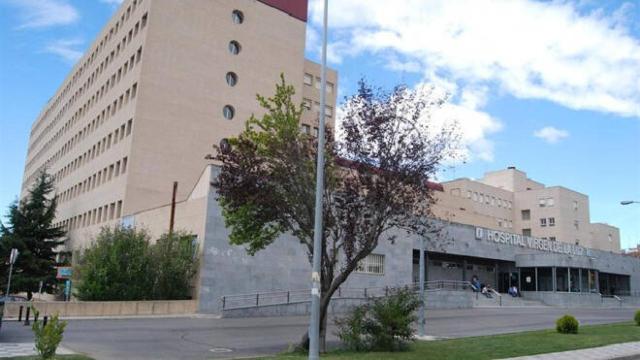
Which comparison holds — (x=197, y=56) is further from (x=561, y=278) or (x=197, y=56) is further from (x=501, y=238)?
(x=561, y=278)

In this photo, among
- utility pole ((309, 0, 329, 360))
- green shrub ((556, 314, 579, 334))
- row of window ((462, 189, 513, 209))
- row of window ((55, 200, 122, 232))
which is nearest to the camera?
utility pole ((309, 0, 329, 360))

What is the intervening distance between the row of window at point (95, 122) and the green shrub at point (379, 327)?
118 ft

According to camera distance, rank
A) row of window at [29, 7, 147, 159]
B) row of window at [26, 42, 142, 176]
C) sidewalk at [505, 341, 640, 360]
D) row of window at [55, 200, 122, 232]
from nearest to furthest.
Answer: sidewalk at [505, 341, 640, 360]
row of window at [55, 200, 122, 232]
row of window at [26, 42, 142, 176]
row of window at [29, 7, 147, 159]

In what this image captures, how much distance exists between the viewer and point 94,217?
5081 cm

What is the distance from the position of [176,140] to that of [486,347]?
117ft

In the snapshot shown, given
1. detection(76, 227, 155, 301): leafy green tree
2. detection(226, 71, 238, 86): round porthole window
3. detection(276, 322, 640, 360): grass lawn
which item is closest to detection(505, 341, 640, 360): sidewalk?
detection(276, 322, 640, 360): grass lawn

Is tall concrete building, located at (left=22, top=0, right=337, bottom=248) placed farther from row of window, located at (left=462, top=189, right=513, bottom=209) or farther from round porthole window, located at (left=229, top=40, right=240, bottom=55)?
row of window, located at (left=462, top=189, right=513, bottom=209)

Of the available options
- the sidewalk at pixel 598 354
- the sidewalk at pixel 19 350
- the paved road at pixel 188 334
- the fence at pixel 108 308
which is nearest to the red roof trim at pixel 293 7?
the fence at pixel 108 308

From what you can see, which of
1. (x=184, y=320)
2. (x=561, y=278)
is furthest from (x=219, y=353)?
(x=561, y=278)

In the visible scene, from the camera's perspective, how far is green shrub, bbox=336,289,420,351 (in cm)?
→ 1404

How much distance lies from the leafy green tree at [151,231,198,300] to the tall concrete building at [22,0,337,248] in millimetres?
14173

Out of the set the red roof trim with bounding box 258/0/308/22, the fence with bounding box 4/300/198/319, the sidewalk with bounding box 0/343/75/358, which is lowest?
the sidewalk with bounding box 0/343/75/358

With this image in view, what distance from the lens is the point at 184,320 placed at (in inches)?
970

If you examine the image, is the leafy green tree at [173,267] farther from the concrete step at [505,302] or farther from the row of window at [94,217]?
the concrete step at [505,302]
